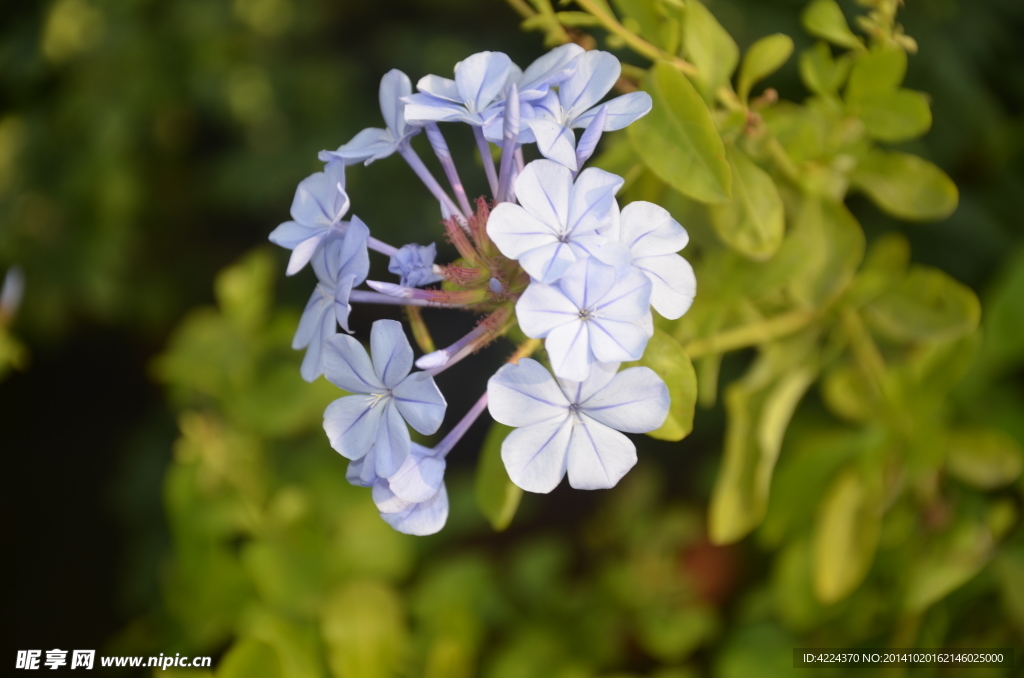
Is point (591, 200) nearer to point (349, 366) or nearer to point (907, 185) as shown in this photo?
point (349, 366)

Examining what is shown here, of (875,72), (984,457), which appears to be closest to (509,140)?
(875,72)

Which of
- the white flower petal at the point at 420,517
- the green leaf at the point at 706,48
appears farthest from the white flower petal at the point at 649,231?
the white flower petal at the point at 420,517

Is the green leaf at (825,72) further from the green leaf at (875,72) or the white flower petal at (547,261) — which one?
the white flower petal at (547,261)

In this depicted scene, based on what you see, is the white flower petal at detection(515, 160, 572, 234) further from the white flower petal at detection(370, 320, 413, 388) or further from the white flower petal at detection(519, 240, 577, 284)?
the white flower petal at detection(370, 320, 413, 388)

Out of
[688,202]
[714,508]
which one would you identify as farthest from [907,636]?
[688,202]

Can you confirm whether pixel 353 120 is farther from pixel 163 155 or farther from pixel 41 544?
pixel 41 544
